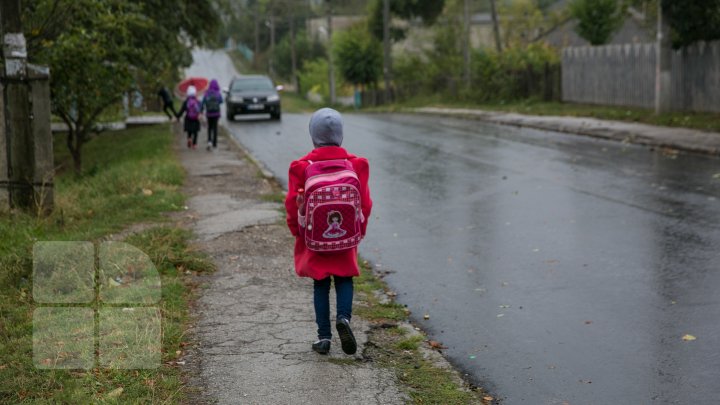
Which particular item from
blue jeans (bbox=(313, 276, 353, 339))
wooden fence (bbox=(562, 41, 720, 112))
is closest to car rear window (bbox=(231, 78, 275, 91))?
wooden fence (bbox=(562, 41, 720, 112))

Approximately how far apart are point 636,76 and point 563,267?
68.5ft

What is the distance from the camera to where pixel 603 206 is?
11.4 meters

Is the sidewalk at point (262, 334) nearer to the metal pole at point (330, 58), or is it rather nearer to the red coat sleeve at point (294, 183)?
the red coat sleeve at point (294, 183)

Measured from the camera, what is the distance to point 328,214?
5469mm

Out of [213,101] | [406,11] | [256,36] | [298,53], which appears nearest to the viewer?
[213,101]

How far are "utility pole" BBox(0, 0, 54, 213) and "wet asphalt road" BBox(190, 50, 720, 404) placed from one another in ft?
12.4

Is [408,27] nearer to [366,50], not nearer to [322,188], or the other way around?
[366,50]

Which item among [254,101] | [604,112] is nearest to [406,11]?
[254,101]

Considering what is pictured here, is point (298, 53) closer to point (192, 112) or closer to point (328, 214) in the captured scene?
point (192, 112)

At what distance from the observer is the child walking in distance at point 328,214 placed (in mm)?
5461

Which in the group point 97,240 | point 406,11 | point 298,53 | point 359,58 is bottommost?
point 97,240

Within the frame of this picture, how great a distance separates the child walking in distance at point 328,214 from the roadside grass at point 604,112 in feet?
55.1

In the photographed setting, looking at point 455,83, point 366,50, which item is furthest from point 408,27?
point 455,83

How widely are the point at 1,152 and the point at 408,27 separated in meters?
51.0
